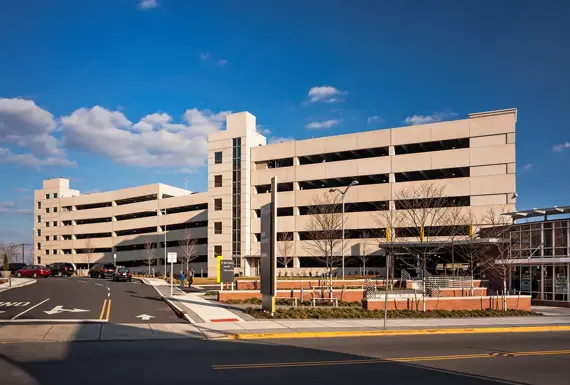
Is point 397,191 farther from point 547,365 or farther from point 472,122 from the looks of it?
point 547,365

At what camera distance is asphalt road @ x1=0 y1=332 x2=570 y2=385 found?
10195mm

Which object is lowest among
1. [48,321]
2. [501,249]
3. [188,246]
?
[48,321]

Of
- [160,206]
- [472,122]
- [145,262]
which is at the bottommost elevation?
[145,262]

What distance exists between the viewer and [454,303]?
1030 inches

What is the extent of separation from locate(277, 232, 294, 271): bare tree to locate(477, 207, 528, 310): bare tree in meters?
23.4

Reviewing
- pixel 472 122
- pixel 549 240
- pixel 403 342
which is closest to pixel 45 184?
pixel 472 122

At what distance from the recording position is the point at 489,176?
5506cm

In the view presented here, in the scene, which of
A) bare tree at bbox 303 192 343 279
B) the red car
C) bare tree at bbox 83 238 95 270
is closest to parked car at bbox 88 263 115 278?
the red car

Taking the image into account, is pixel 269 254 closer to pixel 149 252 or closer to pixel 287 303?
pixel 287 303

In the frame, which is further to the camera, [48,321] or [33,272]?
[33,272]

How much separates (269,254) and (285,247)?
41.0 metres

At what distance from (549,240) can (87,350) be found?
31200mm

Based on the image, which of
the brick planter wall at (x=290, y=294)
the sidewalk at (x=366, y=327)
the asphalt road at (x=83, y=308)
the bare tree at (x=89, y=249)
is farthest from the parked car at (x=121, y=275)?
the bare tree at (x=89, y=249)

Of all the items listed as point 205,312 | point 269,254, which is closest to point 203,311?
point 205,312
